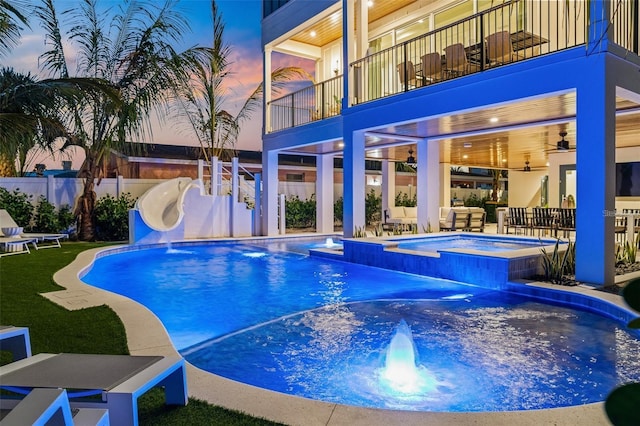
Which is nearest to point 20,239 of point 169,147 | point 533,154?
point 169,147

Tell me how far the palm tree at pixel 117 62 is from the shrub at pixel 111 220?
1.56 feet

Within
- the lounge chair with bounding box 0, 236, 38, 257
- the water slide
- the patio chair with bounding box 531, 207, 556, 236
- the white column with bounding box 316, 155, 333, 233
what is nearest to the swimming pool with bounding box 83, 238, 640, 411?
the lounge chair with bounding box 0, 236, 38, 257

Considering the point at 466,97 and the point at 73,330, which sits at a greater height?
the point at 466,97

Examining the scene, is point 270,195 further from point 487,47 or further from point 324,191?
point 487,47

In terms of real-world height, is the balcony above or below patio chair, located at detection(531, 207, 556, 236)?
above

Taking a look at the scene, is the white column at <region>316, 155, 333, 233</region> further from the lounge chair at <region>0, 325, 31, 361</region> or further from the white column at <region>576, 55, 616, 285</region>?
the lounge chair at <region>0, 325, 31, 361</region>

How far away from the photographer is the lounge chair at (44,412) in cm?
167

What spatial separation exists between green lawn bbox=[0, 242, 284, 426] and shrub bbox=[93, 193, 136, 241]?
624 cm

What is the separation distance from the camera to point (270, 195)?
53.8ft

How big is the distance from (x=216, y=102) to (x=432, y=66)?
9.63 meters

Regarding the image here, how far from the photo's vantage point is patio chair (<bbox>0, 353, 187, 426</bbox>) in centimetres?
230

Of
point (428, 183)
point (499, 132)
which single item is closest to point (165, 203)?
point (428, 183)

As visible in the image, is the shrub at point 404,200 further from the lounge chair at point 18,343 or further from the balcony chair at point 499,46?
the lounge chair at point 18,343

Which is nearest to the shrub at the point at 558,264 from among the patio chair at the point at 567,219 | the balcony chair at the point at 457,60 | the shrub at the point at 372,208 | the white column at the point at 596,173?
the white column at the point at 596,173
